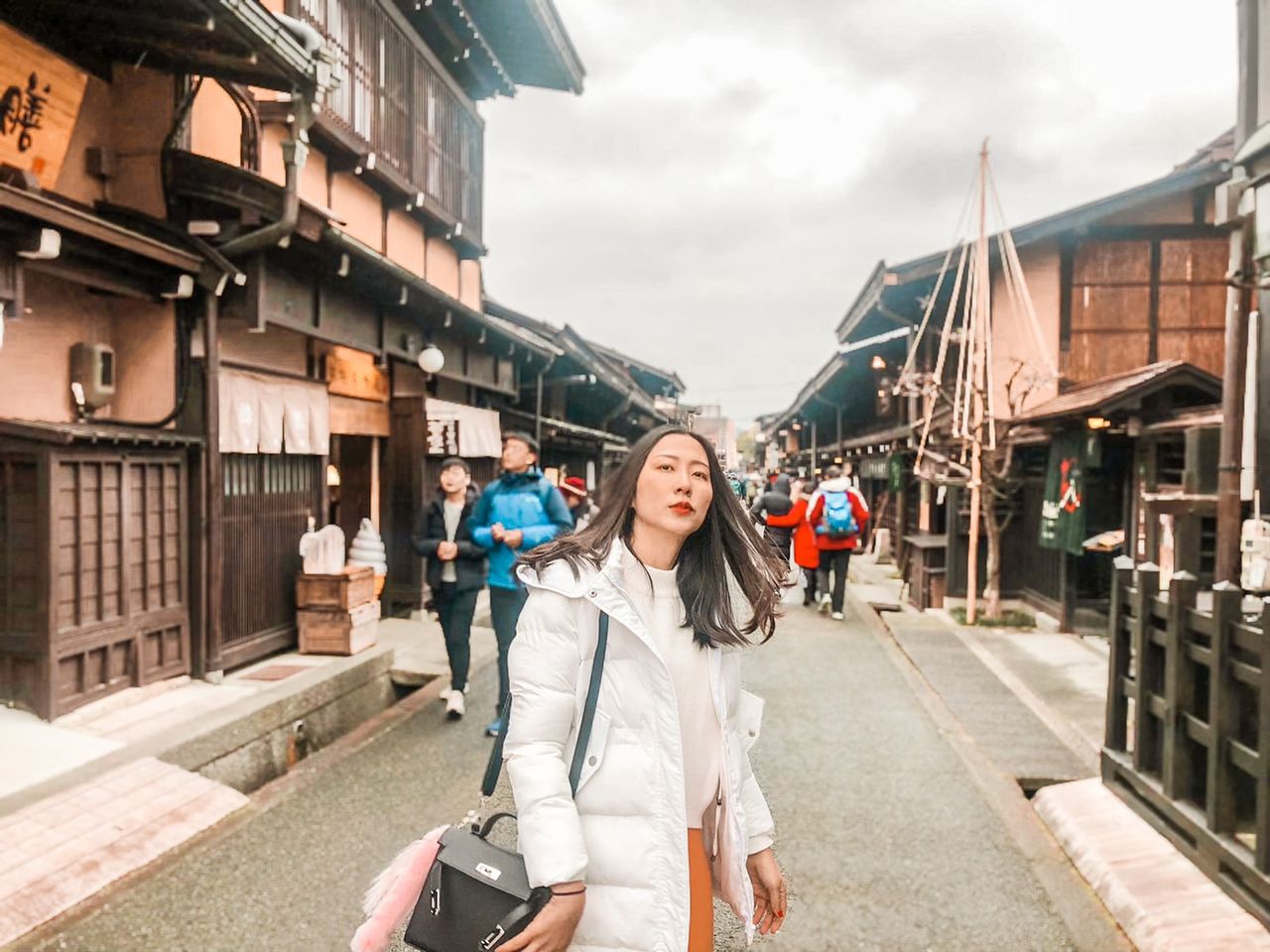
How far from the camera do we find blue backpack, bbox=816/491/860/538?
12609 mm

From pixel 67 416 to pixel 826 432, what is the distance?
3232cm

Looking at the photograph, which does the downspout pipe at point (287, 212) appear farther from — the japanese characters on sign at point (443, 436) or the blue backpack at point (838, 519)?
the blue backpack at point (838, 519)

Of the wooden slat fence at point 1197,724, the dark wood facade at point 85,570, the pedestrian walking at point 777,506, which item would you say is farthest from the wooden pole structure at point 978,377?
the dark wood facade at point 85,570

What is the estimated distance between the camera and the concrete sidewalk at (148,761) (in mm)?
4328

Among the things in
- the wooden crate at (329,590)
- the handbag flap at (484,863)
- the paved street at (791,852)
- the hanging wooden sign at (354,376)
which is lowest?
the paved street at (791,852)

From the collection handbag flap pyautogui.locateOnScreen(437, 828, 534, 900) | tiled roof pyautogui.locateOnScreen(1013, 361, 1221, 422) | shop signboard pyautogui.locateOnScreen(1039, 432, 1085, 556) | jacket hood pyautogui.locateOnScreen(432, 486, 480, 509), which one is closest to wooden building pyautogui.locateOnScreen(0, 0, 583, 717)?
jacket hood pyautogui.locateOnScreen(432, 486, 480, 509)

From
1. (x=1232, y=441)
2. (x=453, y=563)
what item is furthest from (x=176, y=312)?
(x=1232, y=441)

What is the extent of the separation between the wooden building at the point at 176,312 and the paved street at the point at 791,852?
92.3 inches

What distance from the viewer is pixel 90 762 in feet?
17.9

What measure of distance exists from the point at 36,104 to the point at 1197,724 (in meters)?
8.41

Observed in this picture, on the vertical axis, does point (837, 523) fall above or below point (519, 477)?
below

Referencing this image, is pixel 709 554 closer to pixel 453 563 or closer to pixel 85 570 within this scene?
pixel 453 563

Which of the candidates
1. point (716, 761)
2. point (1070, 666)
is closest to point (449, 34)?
point (1070, 666)

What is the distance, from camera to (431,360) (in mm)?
12281
